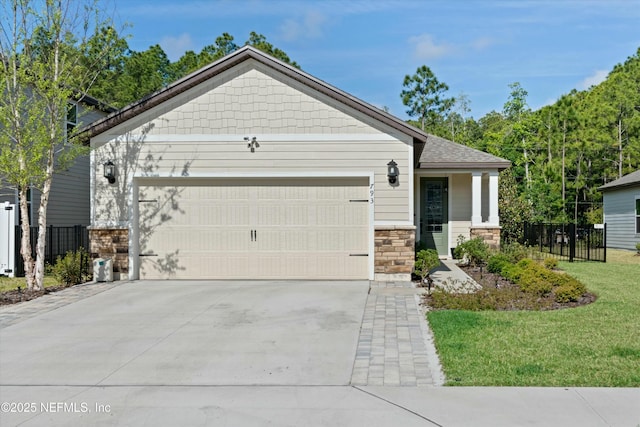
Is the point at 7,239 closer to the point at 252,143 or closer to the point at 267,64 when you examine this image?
the point at 252,143

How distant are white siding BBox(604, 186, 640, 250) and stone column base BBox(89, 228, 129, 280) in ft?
65.7

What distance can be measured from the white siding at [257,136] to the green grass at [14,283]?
254 cm

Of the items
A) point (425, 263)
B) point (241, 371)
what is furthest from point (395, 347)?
point (425, 263)

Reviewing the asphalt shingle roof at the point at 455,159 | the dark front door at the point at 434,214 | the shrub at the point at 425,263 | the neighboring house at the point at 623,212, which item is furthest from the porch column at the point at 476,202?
the neighboring house at the point at 623,212

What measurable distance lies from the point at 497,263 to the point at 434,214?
4.75 metres

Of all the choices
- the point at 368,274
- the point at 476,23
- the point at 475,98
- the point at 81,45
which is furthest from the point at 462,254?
the point at 475,98

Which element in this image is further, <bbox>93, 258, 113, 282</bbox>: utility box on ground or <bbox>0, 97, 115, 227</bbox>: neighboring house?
<bbox>0, 97, 115, 227</bbox>: neighboring house

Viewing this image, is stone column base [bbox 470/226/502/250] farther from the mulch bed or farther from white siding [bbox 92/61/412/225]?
the mulch bed

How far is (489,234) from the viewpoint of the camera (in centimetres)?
1653

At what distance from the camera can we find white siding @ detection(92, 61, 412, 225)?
38.8 ft

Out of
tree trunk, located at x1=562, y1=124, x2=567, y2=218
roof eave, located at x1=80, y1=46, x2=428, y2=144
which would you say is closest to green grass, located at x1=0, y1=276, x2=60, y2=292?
roof eave, located at x1=80, y1=46, x2=428, y2=144

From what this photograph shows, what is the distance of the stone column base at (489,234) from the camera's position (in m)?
16.5

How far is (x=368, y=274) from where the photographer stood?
11.9 meters
